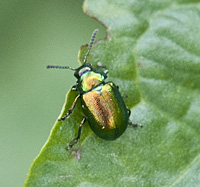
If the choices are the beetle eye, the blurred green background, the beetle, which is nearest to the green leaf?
the beetle

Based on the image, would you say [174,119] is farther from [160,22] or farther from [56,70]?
[56,70]

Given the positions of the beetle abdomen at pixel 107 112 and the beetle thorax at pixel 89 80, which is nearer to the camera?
the beetle abdomen at pixel 107 112

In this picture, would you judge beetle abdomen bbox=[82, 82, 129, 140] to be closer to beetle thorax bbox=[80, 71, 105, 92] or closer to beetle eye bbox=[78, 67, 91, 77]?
beetle thorax bbox=[80, 71, 105, 92]

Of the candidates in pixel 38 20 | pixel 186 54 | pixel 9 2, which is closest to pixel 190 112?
pixel 186 54

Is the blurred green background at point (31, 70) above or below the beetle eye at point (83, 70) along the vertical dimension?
below

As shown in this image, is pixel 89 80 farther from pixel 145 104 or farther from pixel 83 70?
pixel 145 104

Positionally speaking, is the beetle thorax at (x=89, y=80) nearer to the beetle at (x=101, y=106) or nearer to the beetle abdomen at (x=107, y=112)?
the beetle at (x=101, y=106)

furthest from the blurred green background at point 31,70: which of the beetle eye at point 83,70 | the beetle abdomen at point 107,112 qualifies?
the beetle abdomen at point 107,112
